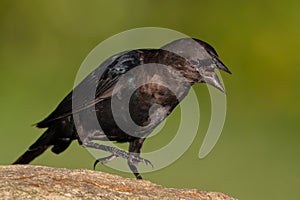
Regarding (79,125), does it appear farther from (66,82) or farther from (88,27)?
(88,27)

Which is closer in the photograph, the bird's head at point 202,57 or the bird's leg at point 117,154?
the bird's head at point 202,57

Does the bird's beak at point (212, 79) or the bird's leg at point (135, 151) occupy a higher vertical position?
the bird's beak at point (212, 79)

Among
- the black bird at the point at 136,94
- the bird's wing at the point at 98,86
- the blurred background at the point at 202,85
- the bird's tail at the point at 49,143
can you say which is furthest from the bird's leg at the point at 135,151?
the blurred background at the point at 202,85

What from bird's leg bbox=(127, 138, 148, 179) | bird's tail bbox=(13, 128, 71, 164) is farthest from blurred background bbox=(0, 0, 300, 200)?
bird's leg bbox=(127, 138, 148, 179)

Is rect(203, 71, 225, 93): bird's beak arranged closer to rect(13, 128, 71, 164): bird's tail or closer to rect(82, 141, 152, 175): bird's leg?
rect(82, 141, 152, 175): bird's leg

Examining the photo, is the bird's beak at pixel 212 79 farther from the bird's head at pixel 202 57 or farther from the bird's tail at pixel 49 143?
the bird's tail at pixel 49 143

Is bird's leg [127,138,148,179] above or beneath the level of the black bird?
beneath

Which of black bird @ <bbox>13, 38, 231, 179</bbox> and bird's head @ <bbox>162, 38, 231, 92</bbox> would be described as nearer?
bird's head @ <bbox>162, 38, 231, 92</bbox>
